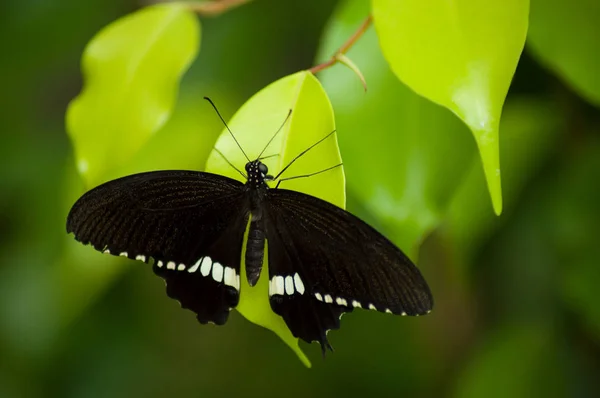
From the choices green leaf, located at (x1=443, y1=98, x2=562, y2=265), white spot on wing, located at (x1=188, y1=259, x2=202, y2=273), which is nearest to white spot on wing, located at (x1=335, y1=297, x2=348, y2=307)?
white spot on wing, located at (x1=188, y1=259, x2=202, y2=273)

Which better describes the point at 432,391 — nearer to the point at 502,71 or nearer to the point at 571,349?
the point at 571,349

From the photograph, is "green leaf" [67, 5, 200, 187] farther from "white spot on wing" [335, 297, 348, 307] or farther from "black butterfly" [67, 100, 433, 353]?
"white spot on wing" [335, 297, 348, 307]

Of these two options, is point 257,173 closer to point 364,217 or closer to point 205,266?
point 205,266

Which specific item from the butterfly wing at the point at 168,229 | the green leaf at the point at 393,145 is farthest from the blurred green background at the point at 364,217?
the butterfly wing at the point at 168,229

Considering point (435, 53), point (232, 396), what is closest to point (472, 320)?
point (232, 396)

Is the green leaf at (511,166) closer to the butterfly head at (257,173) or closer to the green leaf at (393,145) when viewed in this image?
the green leaf at (393,145)

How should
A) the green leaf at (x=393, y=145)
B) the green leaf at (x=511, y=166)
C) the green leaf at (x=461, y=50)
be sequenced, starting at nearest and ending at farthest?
1. the green leaf at (x=461, y=50)
2. the green leaf at (x=393, y=145)
3. the green leaf at (x=511, y=166)
